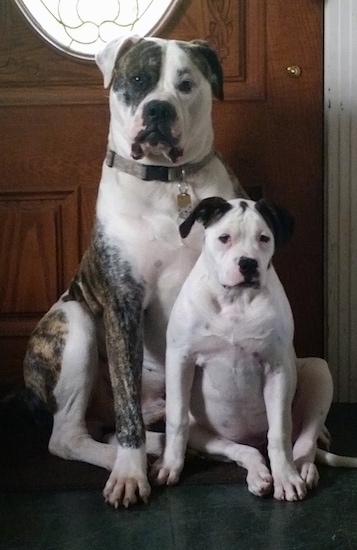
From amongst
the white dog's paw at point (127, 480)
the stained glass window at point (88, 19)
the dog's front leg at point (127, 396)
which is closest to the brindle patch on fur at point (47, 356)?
the dog's front leg at point (127, 396)

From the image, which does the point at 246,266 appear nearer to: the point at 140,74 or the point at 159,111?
the point at 159,111

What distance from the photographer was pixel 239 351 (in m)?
1.81

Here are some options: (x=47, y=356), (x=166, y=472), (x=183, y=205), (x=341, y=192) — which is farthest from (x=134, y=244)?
(x=341, y=192)

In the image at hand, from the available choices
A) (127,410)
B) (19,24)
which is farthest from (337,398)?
(19,24)

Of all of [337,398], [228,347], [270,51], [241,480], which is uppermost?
[270,51]

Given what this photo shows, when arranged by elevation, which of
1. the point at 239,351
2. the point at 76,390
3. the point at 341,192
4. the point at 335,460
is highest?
the point at 341,192

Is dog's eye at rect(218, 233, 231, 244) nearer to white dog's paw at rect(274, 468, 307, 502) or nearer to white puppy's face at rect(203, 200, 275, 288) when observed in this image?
white puppy's face at rect(203, 200, 275, 288)

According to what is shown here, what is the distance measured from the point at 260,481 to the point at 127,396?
14.3 inches

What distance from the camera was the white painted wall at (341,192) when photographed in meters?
2.33

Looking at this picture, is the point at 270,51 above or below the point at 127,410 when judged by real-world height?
above

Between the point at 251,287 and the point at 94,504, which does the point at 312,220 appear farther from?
the point at 94,504

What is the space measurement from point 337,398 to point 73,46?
4.31 feet

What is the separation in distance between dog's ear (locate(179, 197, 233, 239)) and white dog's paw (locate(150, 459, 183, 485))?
21.1 inches

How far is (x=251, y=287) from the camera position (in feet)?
5.68
